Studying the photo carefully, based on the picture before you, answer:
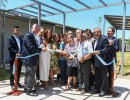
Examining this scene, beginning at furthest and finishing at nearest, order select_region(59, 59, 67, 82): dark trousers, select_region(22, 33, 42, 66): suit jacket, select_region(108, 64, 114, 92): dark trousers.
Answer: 1. select_region(59, 59, 67, 82): dark trousers
2. select_region(108, 64, 114, 92): dark trousers
3. select_region(22, 33, 42, 66): suit jacket

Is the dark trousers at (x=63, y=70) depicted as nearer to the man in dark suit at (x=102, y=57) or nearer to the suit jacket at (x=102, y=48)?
the man in dark suit at (x=102, y=57)

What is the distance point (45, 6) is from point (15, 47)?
11.7 feet

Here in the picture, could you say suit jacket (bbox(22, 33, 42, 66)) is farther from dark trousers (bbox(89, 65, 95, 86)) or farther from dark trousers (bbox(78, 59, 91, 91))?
dark trousers (bbox(89, 65, 95, 86))

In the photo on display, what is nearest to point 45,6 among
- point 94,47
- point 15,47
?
point 15,47

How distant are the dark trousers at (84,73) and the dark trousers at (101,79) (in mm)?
256

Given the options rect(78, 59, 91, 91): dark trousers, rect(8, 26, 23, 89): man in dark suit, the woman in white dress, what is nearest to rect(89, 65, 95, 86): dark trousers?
rect(78, 59, 91, 91): dark trousers

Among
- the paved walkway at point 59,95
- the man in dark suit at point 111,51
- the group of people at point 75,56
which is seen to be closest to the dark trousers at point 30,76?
the group of people at point 75,56

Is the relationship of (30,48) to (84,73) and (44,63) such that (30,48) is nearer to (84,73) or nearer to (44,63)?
(44,63)

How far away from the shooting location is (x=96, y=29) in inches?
265

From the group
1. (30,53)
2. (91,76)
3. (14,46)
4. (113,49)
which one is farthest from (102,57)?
(14,46)

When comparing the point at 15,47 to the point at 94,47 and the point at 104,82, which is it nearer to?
the point at 94,47

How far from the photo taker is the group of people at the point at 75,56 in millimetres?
6734

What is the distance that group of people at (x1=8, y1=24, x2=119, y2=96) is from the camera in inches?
265

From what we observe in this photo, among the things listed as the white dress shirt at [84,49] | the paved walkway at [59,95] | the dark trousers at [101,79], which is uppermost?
the white dress shirt at [84,49]
